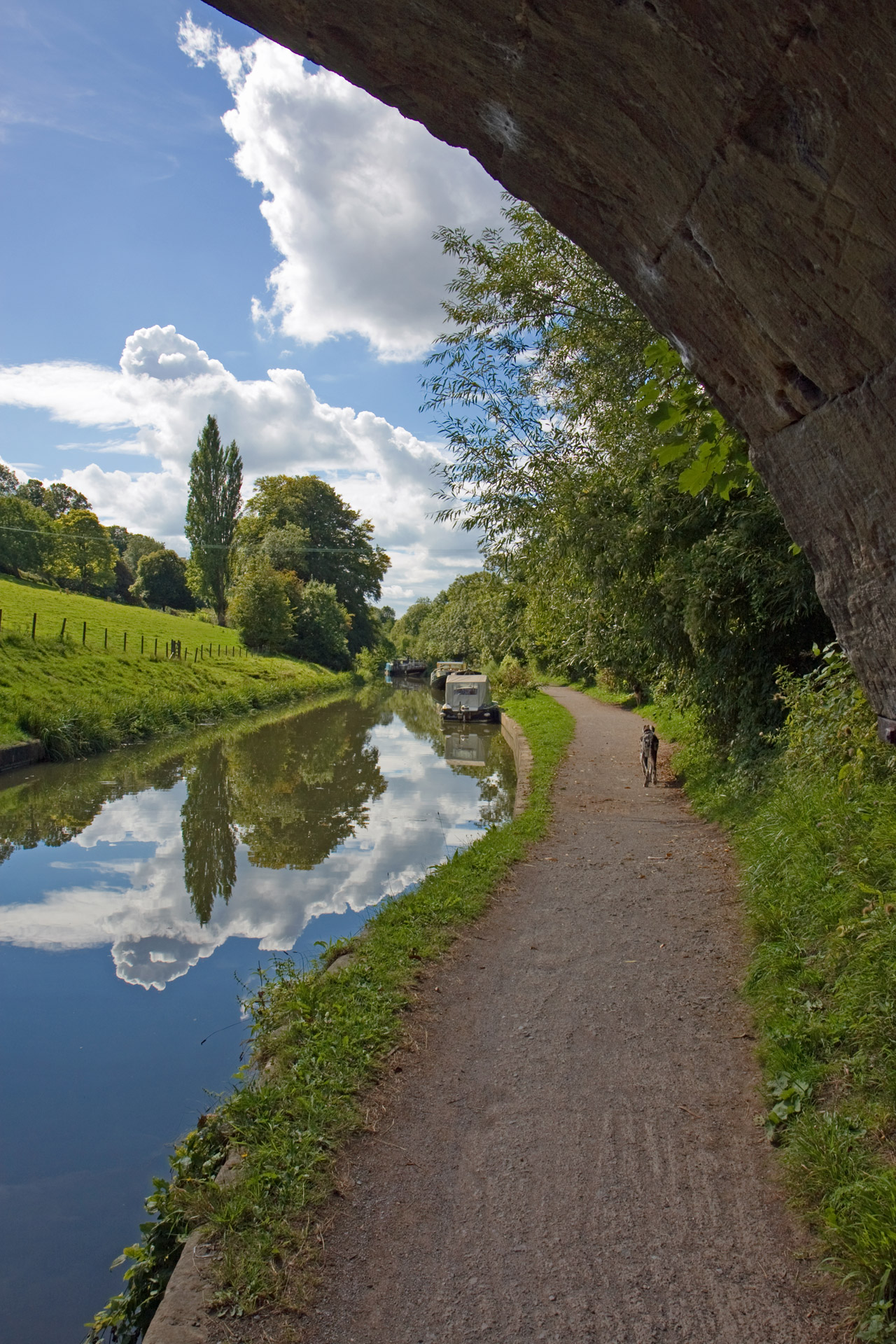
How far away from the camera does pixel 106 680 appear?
25.1 meters

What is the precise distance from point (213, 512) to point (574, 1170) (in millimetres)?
63844

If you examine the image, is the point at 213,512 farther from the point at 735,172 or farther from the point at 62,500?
the point at 735,172

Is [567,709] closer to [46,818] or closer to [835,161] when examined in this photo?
[46,818]

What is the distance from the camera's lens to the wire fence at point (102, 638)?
2552 cm

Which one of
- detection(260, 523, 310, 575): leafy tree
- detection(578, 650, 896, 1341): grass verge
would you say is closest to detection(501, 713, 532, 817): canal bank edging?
detection(578, 650, 896, 1341): grass verge

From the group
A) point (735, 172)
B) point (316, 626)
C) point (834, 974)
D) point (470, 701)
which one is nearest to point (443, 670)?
point (316, 626)

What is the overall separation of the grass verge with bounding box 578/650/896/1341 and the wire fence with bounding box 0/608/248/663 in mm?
21871

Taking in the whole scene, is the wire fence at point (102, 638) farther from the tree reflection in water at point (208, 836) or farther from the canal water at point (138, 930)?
the tree reflection in water at point (208, 836)

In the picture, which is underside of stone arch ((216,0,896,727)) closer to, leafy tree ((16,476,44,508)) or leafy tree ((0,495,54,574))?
leafy tree ((0,495,54,574))

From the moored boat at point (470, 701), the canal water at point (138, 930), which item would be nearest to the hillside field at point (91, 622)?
the canal water at point (138, 930)

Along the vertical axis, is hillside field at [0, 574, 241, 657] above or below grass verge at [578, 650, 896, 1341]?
above

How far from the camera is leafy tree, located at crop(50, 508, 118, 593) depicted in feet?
193

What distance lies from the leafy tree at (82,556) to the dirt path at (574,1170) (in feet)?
195

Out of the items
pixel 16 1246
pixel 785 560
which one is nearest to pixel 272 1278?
pixel 16 1246
